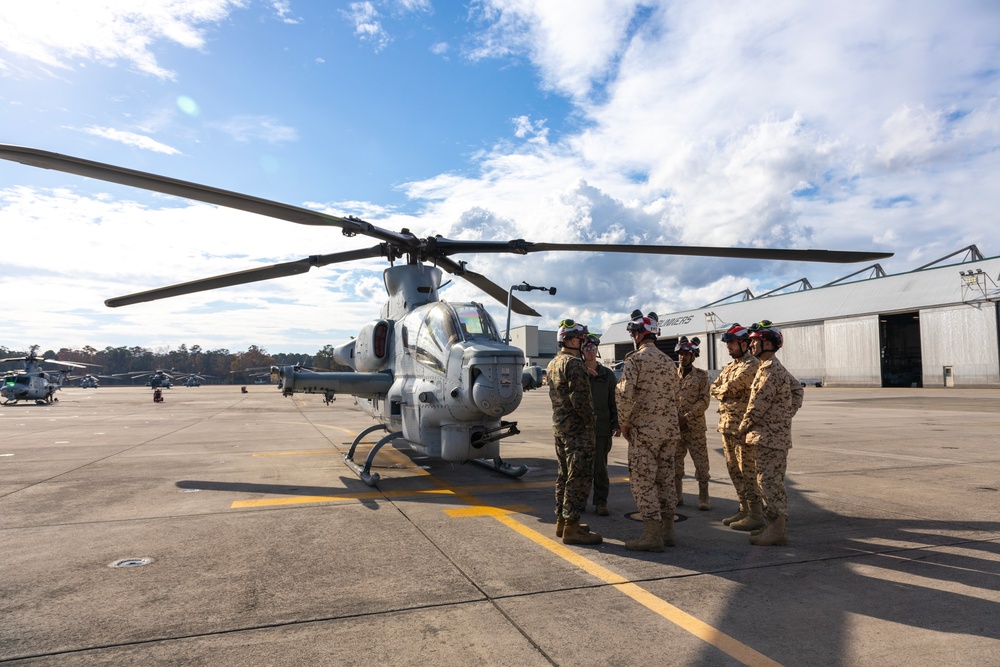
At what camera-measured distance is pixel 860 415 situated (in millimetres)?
19969

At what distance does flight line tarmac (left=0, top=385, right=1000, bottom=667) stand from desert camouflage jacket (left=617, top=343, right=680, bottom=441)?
1058 millimetres

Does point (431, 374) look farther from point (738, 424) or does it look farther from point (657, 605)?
point (657, 605)

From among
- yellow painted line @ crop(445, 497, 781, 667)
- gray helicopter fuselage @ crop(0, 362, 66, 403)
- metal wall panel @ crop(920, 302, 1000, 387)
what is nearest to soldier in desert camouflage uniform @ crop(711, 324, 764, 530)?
yellow painted line @ crop(445, 497, 781, 667)

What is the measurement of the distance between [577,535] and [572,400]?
120cm

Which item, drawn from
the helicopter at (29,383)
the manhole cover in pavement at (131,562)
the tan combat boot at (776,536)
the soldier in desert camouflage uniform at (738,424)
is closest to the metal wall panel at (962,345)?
the soldier in desert camouflage uniform at (738,424)

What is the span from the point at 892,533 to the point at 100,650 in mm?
6331

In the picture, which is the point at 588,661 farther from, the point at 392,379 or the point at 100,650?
the point at 392,379

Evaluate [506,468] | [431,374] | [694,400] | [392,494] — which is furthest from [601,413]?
[392,494]

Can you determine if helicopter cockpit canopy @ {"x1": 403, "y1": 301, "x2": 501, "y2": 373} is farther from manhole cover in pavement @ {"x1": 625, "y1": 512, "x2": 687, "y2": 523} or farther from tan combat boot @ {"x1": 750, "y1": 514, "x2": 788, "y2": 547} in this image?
tan combat boot @ {"x1": 750, "y1": 514, "x2": 788, "y2": 547}

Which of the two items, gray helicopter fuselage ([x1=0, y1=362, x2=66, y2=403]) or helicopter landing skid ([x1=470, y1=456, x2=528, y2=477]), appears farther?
gray helicopter fuselage ([x1=0, y1=362, x2=66, y2=403])

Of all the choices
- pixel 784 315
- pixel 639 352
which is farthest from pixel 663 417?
pixel 784 315

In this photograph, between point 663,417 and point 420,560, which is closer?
point 420,560

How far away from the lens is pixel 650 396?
17.4 ft

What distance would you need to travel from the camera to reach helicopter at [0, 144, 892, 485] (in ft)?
23.1
